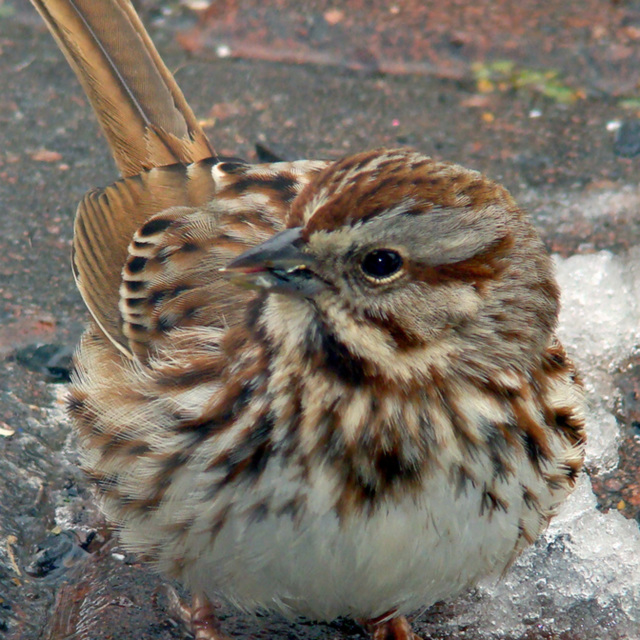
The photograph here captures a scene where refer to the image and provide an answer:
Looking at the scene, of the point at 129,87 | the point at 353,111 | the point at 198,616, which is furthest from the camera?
the point at 353,111

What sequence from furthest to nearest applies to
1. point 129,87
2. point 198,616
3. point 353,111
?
point 353,111 < point 129,87 < point 198,616

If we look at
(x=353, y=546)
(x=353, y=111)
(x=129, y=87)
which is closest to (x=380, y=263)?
(x=353, y=546)

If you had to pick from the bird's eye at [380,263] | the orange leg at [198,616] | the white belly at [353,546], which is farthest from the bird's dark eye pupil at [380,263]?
the orange leg at [198,616]

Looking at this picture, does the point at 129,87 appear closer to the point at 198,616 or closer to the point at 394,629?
the point at 198,616

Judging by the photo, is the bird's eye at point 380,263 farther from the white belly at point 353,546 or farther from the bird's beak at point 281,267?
the white belly at point 353,546

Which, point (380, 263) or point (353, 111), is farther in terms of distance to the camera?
point (353, 111)

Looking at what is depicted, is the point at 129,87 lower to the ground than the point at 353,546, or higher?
higher
